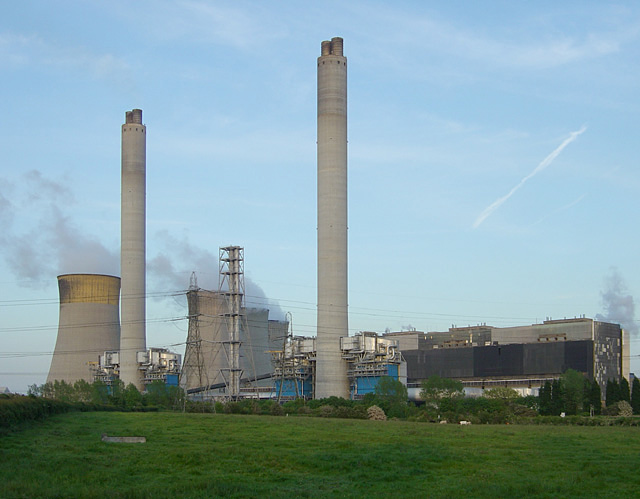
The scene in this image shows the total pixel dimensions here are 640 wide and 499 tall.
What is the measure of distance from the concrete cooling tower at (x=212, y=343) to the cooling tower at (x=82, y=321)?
9.69 metres

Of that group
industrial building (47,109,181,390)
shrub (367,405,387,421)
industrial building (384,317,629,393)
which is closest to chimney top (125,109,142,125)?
industrial building (47,109,181,390)

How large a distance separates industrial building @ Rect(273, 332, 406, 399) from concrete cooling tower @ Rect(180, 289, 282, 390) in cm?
546

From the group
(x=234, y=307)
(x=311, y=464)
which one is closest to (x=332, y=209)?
(x=234, y=307)

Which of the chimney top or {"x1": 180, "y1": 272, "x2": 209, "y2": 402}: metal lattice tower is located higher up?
the chimney top

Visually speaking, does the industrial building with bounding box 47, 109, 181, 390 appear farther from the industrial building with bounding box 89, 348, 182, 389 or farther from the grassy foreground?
the grassy foreground

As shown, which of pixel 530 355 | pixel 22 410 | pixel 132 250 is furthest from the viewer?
pixel 530 355

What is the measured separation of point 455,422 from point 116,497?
1502 inches

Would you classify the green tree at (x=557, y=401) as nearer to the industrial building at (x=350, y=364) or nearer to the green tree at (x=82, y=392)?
the industrial building at (x=350, y=364)

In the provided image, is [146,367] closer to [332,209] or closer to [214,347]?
[214,347]

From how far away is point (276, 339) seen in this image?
97.6 meters

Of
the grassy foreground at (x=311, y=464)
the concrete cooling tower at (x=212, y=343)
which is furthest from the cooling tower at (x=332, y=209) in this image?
the grassy foreground at (x=311, y=464)

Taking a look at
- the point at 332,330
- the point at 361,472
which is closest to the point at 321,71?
the point at 332,330

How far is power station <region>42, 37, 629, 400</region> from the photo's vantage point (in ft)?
277

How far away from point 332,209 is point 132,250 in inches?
1215
